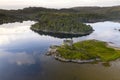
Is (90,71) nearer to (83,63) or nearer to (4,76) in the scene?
(83,63)

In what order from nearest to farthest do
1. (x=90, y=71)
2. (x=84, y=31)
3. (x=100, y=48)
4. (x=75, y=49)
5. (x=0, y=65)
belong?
(x=90, y=71) < (x=0, y=65) < (x=75, y=49) < (x=100, y=48) < (x=84, y=31)

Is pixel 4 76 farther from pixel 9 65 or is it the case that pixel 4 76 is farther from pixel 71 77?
pixel 71 77

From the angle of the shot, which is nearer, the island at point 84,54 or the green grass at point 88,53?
the island at point 84,54

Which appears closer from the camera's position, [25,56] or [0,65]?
[0,65]

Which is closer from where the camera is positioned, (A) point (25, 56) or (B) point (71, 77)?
(B) point (71, 77)

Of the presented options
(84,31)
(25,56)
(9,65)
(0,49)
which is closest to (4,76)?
(9,65)

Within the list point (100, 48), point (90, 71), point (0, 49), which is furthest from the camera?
point (0, 49)

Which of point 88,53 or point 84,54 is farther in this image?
point 88,53

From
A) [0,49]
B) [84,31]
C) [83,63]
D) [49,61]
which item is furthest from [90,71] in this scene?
[84,31]

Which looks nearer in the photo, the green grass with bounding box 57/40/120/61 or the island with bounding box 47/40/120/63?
the island with bounding box 47/40/120/63
